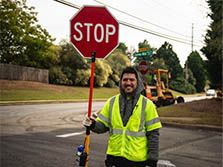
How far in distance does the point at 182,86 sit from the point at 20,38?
142 ft

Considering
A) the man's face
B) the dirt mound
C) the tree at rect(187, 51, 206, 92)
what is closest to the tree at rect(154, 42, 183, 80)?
the tree at rect(187, 51, 206, 92)

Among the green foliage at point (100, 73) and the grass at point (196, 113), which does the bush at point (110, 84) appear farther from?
the grass at point (196, 113)

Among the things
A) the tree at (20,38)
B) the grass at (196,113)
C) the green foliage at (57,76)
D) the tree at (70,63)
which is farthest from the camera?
the tree at (70,63)

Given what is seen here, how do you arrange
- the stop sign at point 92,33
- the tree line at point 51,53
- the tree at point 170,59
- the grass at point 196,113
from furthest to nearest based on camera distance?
1. the tree at point 170,59
2. the tree line at point 51,53
3. the grass at point 196,113
4. the stop sign at point 92,33

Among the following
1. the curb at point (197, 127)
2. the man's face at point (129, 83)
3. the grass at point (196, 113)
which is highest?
the man's face at point (129, 83)

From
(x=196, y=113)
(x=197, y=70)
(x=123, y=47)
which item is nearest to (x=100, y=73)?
(x=196, y=113)

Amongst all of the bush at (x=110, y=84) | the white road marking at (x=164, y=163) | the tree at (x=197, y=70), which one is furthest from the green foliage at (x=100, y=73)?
the tree at (x=197, y=70)

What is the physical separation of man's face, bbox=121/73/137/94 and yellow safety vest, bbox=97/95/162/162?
0.15 metres

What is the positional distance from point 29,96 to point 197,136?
16260 millimetres

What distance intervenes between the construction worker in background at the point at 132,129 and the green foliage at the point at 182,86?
2436 inches

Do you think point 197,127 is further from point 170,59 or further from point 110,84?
point 170,59

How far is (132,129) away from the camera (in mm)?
3141

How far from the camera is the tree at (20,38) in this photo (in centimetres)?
2557

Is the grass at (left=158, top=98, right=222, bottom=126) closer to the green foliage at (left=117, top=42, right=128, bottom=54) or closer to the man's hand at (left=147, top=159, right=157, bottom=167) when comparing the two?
the man's hand at (left=147, top=159, right=157, bottom=167)
